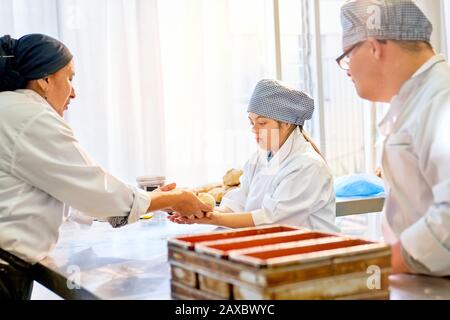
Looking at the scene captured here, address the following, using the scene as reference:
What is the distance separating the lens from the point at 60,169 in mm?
1607

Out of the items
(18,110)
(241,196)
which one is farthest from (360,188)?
(18,110)

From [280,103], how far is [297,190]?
32cm

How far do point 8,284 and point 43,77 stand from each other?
63 centimetres

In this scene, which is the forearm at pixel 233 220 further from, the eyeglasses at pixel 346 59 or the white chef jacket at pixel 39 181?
the eyeglasses at pixel 346 59

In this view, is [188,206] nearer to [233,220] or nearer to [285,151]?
[233,220]

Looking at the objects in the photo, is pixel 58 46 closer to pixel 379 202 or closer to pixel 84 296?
pixel 84 296

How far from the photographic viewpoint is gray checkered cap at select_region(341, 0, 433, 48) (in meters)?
1.23

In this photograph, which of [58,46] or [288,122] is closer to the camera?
[58,46]

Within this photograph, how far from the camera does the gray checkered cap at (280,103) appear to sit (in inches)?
84.0

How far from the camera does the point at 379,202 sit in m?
2.80

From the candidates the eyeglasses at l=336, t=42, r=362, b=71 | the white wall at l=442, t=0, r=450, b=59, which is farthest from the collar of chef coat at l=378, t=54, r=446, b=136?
the white wall at l=442, t=0, r=450, b=59

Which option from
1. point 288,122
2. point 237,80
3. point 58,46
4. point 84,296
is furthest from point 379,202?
point 84,296

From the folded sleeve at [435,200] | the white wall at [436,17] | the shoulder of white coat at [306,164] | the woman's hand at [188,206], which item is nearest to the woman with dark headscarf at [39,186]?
the woman's hand at [188,206]
